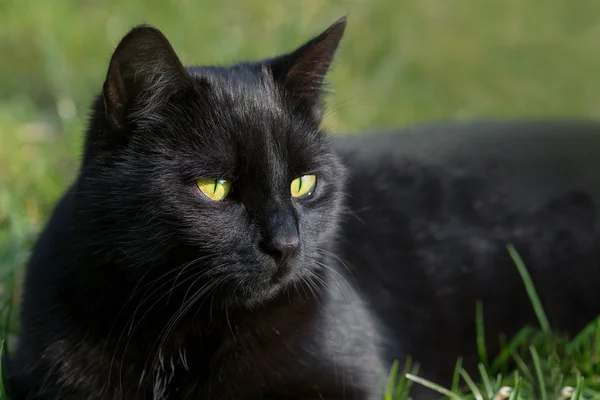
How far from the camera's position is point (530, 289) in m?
2.35

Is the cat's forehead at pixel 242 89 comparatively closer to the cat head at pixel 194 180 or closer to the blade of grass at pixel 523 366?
the cat head at pixel 194 180

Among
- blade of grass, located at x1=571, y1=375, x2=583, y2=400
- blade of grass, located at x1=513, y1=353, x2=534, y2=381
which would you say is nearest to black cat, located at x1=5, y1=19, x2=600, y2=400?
blade of grass, located at x1=513, y1=353, x2=534, y2=381

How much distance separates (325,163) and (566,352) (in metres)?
1.03

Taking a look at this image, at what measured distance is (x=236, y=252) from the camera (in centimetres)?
163

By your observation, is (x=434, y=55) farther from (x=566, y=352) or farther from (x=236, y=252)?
(x=236, y=252)

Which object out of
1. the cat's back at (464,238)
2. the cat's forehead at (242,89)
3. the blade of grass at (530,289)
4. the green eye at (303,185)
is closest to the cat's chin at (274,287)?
the green eye at (303,185)

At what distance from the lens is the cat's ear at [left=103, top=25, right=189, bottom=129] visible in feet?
5.25

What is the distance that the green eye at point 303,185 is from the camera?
1.78 metres

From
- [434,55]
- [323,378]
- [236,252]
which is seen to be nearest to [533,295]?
[323,378]

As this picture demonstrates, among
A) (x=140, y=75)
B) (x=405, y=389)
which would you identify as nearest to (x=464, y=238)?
(x=405, y=389)

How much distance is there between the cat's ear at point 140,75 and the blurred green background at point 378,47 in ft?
8.67

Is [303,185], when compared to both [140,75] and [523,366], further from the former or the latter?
[523,366]

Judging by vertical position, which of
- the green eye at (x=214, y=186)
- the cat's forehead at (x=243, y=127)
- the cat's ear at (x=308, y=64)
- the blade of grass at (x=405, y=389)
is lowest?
the blade of grass at (x=405, y=389)

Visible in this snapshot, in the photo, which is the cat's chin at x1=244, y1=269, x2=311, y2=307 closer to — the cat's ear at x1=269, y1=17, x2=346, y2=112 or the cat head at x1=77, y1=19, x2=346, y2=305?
the cat head at x1=77, y1=19, x2=346, y2=305
